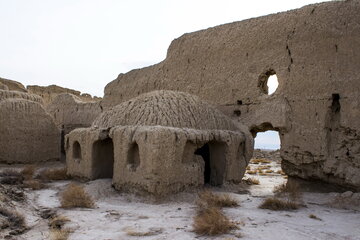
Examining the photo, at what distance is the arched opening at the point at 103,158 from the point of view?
928 centimetres

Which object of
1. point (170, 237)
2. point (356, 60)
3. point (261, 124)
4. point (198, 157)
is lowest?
point (170, 237)

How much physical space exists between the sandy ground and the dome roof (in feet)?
5.39

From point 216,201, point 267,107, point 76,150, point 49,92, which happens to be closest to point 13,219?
point 216,201

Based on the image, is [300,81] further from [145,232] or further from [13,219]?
[13,219]

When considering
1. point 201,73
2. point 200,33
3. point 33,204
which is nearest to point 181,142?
point 33,204

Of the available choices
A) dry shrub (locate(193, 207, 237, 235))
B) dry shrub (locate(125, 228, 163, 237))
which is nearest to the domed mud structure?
dry shrub (locate(125, 228, 163, 237))

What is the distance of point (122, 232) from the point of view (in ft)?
18.1

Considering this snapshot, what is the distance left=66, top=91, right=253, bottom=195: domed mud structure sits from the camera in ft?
25.2

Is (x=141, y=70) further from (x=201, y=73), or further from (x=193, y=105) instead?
(x=193, y=105)

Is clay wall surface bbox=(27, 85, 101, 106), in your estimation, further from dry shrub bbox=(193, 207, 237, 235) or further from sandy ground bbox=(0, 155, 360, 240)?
dry shrub bbox=(193, 207, 237, 235)

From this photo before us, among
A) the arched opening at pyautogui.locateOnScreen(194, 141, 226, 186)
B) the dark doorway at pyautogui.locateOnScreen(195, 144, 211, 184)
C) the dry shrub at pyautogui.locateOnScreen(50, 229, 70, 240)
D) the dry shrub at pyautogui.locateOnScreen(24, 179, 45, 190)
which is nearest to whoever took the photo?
the dry shrub at pyautogui.locateOnScreen(50, 229, 70, 240)

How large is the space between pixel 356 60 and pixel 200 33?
5.10 m

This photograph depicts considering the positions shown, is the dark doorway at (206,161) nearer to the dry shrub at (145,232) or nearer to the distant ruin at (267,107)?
the distant ruin at (267,107)

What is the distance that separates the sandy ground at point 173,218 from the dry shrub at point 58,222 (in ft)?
0.29
